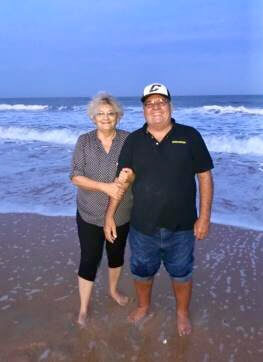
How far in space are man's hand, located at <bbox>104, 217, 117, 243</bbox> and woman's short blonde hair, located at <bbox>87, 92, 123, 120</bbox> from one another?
0.78 m

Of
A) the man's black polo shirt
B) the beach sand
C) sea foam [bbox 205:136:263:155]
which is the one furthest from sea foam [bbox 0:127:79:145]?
the man's black polo shirt

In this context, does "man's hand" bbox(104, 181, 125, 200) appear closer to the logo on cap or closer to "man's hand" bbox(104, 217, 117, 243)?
"man's hand" bbox(104, 217, 117, 243)

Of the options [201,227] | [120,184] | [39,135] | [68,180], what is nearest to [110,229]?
[120,184]

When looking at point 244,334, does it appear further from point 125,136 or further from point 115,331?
point 125,136

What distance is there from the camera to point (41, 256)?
→ 4.68 metres

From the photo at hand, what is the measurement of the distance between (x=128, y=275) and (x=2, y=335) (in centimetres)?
145

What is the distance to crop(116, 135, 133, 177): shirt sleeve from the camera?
9.93 ft

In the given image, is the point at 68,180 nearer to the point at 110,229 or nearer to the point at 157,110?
the point at 110,229

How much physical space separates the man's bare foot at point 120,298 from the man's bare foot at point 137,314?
0.22 metres

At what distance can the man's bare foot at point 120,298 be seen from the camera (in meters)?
3.69

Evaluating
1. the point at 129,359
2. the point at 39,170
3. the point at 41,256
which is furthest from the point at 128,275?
the point at 39,170

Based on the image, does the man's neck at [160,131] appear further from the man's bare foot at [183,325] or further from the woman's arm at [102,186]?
the man's bare foot at [183,325]

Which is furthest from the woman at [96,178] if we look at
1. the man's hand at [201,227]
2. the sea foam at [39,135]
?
the sea foam at [39,135]

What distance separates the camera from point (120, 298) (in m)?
3.72
